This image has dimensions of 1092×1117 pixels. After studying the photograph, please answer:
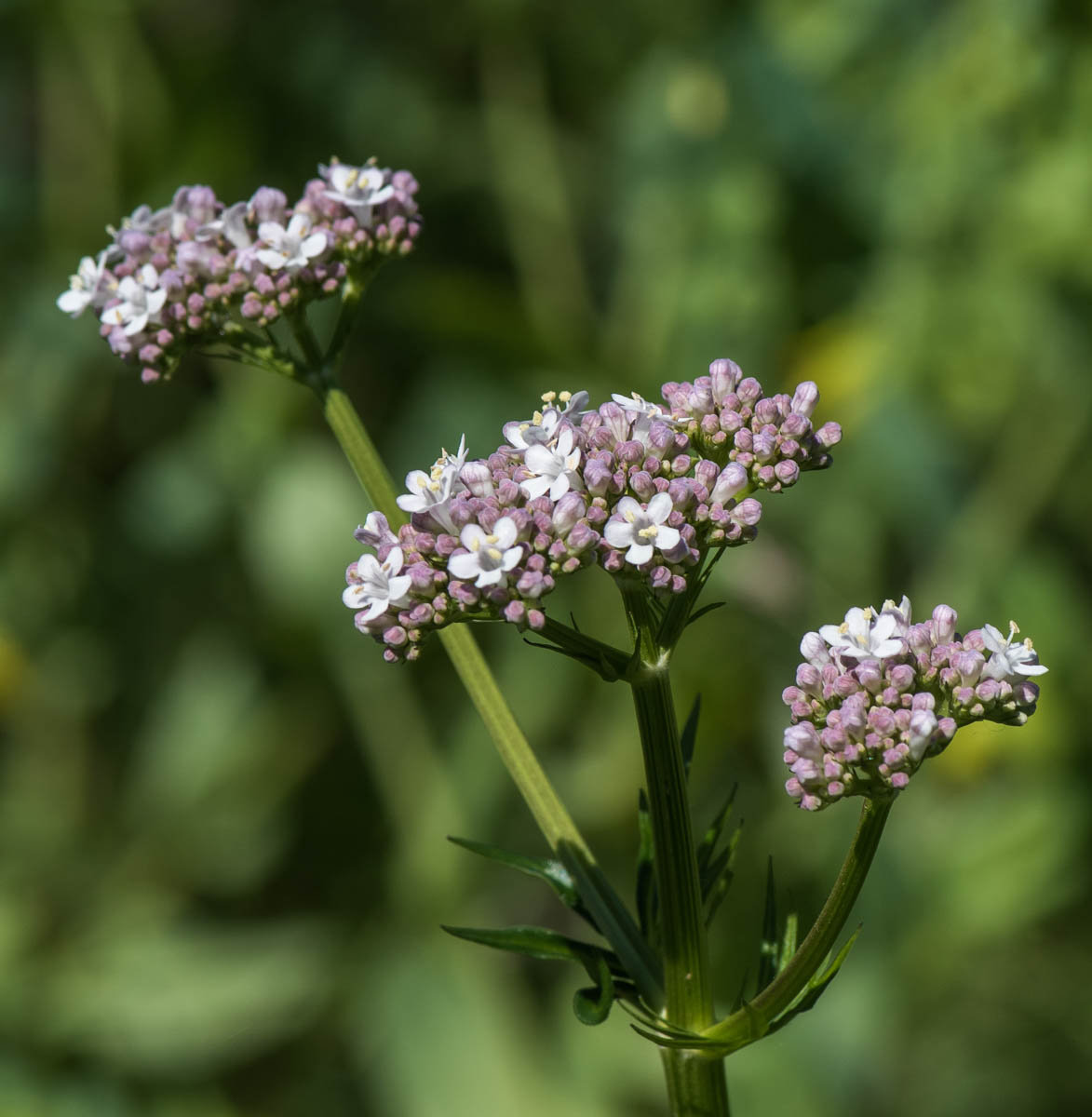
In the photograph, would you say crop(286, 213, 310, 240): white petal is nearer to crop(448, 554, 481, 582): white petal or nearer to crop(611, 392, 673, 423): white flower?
crop(611, 392, 673, 423): white flower

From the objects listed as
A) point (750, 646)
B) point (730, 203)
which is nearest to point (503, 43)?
point (730, 203)

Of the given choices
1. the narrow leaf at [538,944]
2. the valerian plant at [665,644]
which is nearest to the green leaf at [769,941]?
the valerian plant at [665,644]

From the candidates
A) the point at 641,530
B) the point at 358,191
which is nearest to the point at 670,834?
the point at 641,530

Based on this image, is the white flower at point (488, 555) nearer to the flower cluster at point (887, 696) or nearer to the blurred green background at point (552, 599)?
the flower cluster at point (887, 696)

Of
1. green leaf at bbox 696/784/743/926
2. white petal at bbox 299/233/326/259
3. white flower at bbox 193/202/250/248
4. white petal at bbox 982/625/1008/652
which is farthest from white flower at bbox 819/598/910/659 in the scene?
white flower at bbox 193/202/250/248

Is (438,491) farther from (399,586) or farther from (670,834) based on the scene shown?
(670,834)
